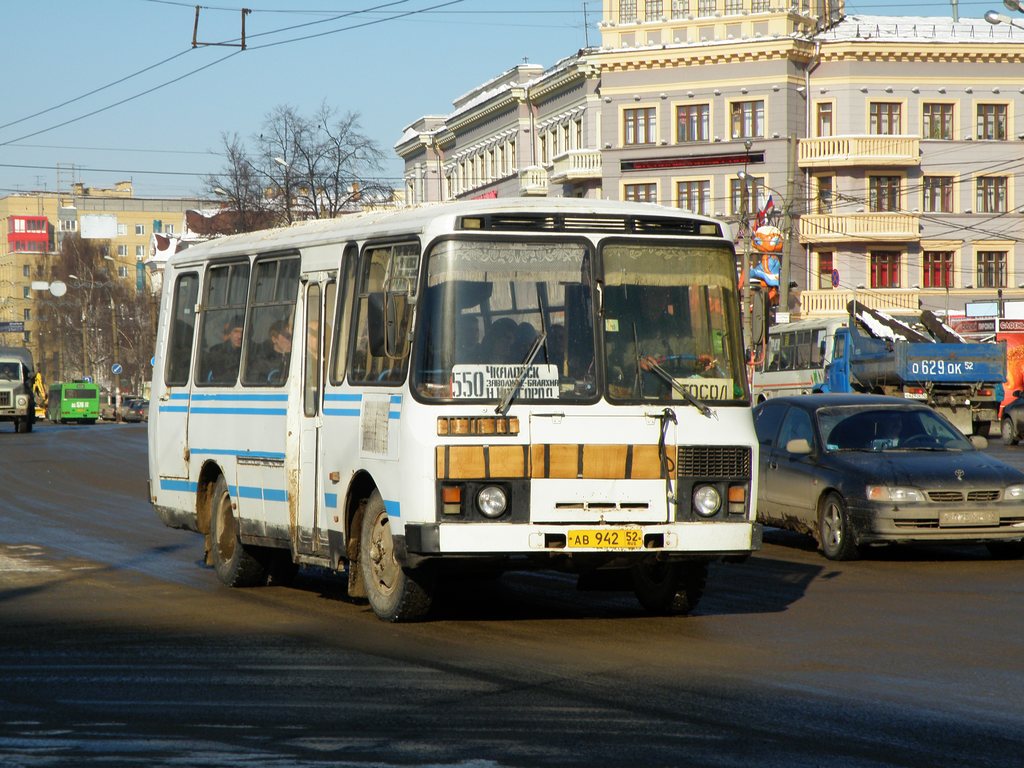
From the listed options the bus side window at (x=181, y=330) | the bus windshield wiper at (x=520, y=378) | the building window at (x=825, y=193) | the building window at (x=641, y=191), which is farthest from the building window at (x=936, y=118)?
the bus windshield wiper at (x=520, y=378)

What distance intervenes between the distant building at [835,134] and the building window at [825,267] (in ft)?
0.19

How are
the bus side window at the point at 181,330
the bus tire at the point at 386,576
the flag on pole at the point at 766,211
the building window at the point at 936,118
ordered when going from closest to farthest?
the bus tire at the point at 386,576 < the bus side window at the point at 181,330 < the flag on pole at the point at 766,211 < the building window at the point at 936,118

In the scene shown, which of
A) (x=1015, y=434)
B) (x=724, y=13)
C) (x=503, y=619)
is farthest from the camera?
(x=724, y=13)

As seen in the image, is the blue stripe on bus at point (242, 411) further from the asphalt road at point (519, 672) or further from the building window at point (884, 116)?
the building window at point (884, 116)

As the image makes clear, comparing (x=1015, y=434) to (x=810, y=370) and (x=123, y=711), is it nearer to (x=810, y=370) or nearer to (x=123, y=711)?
(x=810, y=370)

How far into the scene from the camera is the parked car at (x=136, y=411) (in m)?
104

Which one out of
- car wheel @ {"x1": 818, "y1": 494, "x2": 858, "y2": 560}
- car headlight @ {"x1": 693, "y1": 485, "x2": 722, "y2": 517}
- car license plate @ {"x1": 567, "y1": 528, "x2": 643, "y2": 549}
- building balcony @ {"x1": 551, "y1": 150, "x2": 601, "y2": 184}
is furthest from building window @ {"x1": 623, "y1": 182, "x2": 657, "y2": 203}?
car license plate @ {"x1": 567, "y1": 528, "x2": 643, "y2": 549}

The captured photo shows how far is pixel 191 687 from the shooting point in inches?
357

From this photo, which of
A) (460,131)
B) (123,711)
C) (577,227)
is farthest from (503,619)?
(460,131)

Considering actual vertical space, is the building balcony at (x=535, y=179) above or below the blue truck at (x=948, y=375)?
above

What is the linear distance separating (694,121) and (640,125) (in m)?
2.52

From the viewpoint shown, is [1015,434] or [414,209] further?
[1015,434]

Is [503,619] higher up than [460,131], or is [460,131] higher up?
[460,131]

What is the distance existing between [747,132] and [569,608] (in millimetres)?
62993
